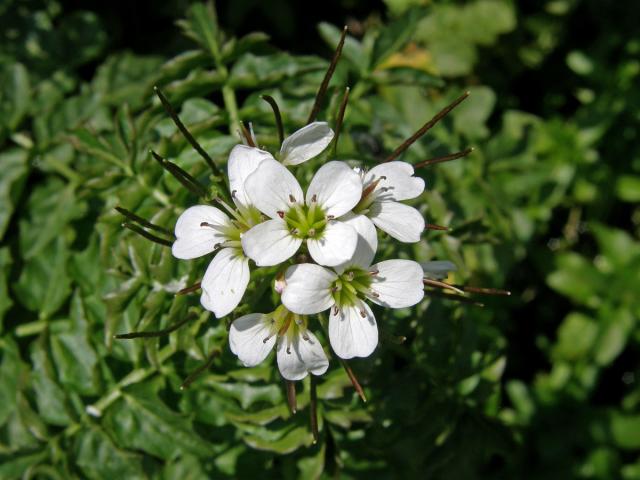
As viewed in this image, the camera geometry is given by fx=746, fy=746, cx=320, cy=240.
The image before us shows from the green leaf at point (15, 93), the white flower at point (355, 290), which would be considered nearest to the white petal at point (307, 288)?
the white flower at point (355, 290)

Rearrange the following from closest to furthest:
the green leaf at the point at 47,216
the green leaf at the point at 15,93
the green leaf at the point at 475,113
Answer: the green leaf at the point at 47,216 → the green leaf at the point at 15,93 → the green leaf at the point at 475,113

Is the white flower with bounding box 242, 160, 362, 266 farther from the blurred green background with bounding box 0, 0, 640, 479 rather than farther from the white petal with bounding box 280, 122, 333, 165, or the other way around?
the blurred green background with bounding box 0, 0, 640, 479

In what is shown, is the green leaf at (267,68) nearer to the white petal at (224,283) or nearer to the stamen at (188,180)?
the stamen at (188,180)

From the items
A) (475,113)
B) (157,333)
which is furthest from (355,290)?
(475,113)

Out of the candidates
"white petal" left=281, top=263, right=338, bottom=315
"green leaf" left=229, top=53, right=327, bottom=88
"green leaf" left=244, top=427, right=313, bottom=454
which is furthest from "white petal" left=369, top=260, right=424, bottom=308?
"green leaf" left=229, top=53, right=327, bottom=88

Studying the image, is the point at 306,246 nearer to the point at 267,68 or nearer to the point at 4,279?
the point at 267,68

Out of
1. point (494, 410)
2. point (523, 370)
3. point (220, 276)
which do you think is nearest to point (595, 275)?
point (523, 370)

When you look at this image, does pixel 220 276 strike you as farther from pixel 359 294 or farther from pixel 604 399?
pixel 604 399
